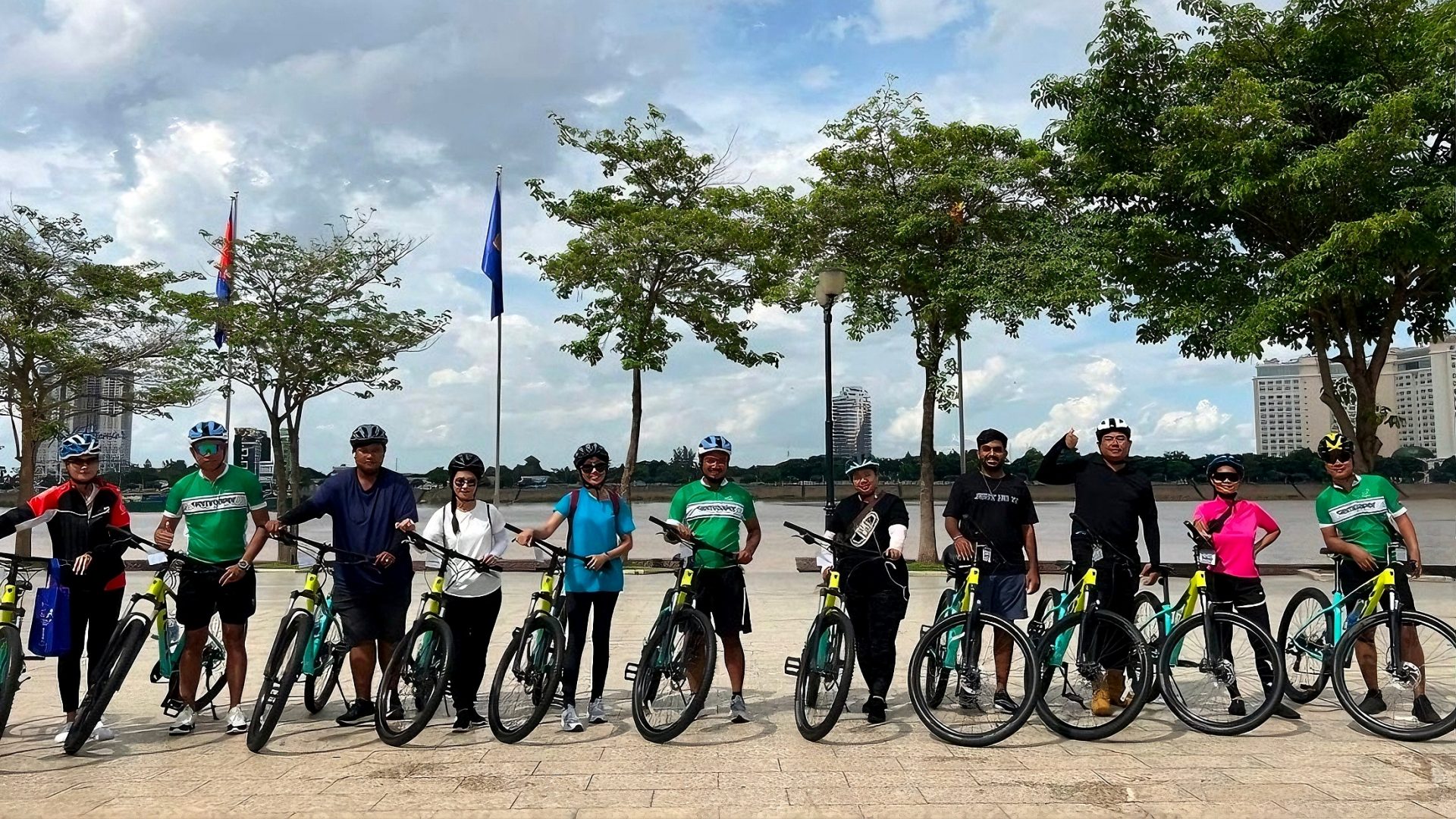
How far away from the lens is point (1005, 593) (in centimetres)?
644

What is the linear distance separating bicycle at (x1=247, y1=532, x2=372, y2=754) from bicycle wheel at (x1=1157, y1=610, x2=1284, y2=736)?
4.74 m

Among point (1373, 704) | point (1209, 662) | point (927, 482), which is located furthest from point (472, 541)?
point (927, 482)

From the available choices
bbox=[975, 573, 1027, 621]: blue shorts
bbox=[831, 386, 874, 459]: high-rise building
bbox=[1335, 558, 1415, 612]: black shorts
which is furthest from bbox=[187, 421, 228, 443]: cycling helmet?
bbox=[831, 386, 874, 459]: high-rise building

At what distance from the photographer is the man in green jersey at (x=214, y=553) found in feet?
19.9

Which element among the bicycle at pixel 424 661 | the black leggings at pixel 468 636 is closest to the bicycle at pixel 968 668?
the black leggings at pixel 468 636

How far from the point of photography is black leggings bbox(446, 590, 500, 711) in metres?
6.11

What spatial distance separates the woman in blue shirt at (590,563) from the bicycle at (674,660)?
1.04 ft

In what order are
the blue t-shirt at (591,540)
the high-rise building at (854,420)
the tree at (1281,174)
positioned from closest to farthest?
the blue t-shirt at (591,540) < the tree at (1281,174) < the high-rise building at (854,420)

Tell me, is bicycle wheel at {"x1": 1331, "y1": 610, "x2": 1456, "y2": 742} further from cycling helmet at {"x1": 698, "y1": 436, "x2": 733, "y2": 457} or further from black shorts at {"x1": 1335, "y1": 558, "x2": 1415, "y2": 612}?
cycling helmet at {"x1": 698, "y1": 436, "x2": 733, "y2": 457}

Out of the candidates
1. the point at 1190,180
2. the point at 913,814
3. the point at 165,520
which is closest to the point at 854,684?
the point at 913,814

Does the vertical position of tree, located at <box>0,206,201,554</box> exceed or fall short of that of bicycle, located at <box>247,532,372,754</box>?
Result: it exceeds it

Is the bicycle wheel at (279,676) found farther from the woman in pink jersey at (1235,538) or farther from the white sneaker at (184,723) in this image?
the woman in pink jersey at (1235,538)

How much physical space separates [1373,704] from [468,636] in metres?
5.35

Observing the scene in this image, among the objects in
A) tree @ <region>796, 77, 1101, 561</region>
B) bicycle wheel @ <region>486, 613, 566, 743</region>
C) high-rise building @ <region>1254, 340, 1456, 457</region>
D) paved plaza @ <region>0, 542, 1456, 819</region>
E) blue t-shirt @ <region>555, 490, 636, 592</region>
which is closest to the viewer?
paved plaza @ <region>0, 542, 1456, 819</region>
